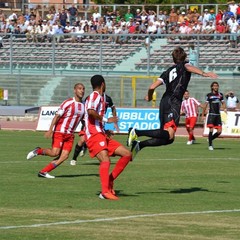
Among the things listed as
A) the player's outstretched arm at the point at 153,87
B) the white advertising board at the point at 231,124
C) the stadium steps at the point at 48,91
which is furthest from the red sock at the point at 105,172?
the stadium steps at the point at 48,91

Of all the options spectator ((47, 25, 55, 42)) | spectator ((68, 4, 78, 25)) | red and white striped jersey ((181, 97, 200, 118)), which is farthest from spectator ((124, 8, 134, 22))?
red and white striped jersey ((181, 97, 200, 118))

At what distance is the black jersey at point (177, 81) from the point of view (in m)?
15.4

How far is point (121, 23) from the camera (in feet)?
162

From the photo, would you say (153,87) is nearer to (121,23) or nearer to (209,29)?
(209,29)

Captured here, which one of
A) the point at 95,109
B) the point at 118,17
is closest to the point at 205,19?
the point at 118,17

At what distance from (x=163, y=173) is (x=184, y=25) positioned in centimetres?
2817

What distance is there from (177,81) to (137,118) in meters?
21.5

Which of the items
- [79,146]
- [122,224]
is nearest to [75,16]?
[79,146]

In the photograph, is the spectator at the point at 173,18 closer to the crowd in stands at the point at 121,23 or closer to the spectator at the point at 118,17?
the crowd in stands at the point at 121,23

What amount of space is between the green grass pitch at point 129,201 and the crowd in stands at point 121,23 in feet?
75.8

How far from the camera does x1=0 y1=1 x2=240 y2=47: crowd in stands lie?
4619cm

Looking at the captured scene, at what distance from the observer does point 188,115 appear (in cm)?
3206

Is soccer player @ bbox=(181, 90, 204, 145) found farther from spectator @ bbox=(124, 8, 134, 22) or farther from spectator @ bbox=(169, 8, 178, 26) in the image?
spectator @ bbox=(124, 8, 134, 22)

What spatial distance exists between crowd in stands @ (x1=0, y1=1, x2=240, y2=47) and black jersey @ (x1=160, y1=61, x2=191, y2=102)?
29.3 meters
